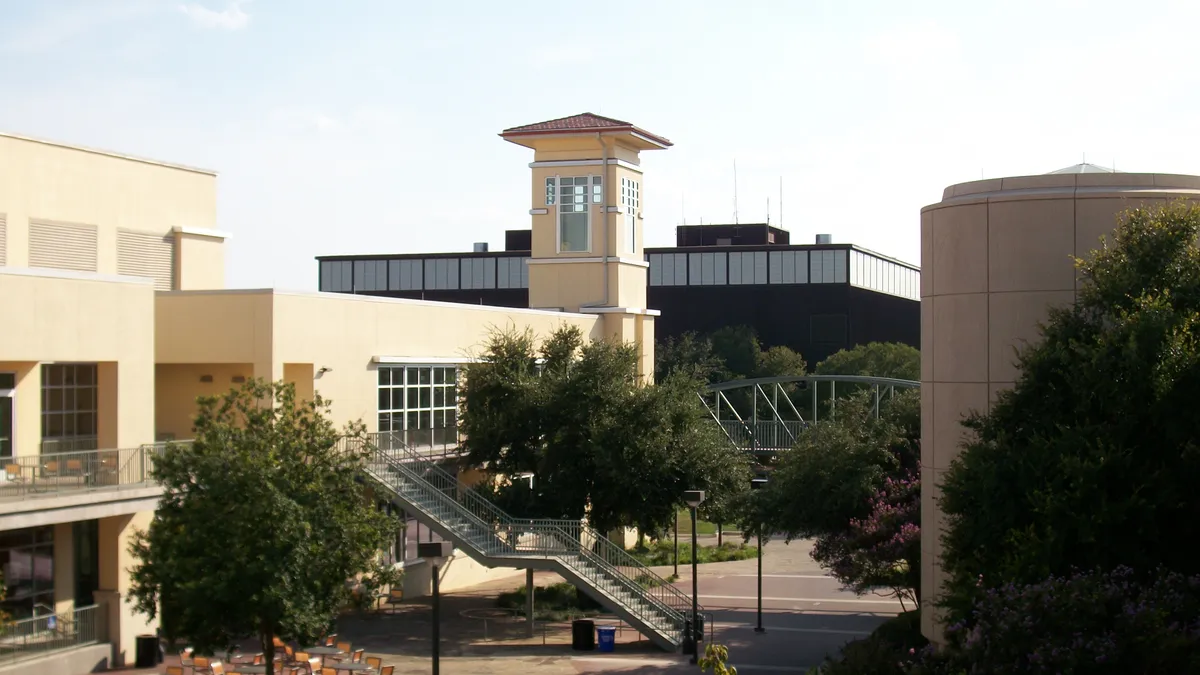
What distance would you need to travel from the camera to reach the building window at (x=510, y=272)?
297ft

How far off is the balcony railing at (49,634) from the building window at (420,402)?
9.48m

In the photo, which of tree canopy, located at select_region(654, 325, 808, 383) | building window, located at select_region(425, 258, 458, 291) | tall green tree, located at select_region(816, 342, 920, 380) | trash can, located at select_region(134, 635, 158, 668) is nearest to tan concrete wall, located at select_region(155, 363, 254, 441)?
trash can, located at select_region(134, 635, 158, 668)

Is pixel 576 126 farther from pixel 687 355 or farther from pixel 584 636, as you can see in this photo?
pixel 687 355

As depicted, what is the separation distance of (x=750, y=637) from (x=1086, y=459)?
61.4ft

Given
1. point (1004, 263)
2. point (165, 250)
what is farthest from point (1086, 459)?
point (165, 250)

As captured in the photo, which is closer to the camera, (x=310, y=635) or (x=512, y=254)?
(x=310, y=635)

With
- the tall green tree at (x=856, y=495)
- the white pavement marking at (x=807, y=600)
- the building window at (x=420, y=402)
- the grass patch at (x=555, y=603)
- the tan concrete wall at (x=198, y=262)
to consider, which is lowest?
the white pavement marking at (x=807, y=600)

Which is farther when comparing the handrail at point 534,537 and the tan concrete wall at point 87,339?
the handrail at point 534,537

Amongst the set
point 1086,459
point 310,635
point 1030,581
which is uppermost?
point 1086,459

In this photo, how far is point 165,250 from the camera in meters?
34.4

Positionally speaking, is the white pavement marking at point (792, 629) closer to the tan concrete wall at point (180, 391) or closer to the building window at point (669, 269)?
the tan concrete wall at point (180, 391)

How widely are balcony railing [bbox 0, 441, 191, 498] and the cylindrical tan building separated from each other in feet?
41.1

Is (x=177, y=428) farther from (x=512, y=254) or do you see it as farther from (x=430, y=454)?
(x=512, y=254)

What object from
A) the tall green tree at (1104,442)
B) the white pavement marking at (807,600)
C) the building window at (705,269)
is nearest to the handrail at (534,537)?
the white pavement marking at (807,600)
